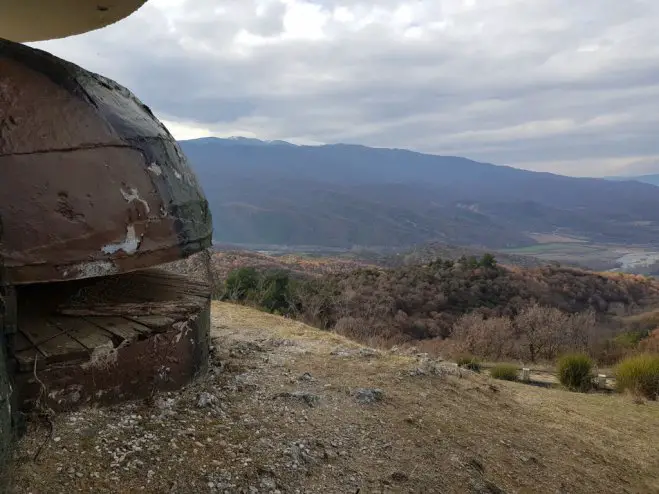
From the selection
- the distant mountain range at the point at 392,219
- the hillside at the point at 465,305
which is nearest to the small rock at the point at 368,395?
the hillside at the point at 465,305

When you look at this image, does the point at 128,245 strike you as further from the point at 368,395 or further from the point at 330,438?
the point at 368,395

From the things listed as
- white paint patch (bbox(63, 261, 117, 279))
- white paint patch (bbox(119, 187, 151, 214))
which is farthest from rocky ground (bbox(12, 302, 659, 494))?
white paint patch (bbox(119, 187, 151, 214))

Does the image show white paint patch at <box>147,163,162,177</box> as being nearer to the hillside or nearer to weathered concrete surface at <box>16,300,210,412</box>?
weathered concrete surface at <box>16,300,210,412</box>

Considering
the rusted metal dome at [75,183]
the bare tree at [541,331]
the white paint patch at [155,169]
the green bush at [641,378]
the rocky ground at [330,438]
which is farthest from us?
the bare tree at [541,331]

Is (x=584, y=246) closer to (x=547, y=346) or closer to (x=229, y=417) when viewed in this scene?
(x=547, y=346)

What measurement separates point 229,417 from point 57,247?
1.69 metres

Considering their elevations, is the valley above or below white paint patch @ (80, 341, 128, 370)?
below

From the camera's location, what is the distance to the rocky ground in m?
3.28

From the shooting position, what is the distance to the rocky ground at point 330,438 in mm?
3277

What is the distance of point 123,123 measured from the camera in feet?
12.4

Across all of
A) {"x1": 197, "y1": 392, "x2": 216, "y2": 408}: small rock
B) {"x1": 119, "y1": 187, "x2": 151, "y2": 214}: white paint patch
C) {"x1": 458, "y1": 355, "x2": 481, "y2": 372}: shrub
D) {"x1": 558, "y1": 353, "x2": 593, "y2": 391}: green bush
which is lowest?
{"x1": 458, "y1": 355, "x2": 481, "y2": 372}: shrub

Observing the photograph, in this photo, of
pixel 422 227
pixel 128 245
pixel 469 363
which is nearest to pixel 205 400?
pixel 128 245

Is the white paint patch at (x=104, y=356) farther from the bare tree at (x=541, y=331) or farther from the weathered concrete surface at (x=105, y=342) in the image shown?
the bare tree at (x=541, y=331)

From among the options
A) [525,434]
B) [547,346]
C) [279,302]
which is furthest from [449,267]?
[525,434]
